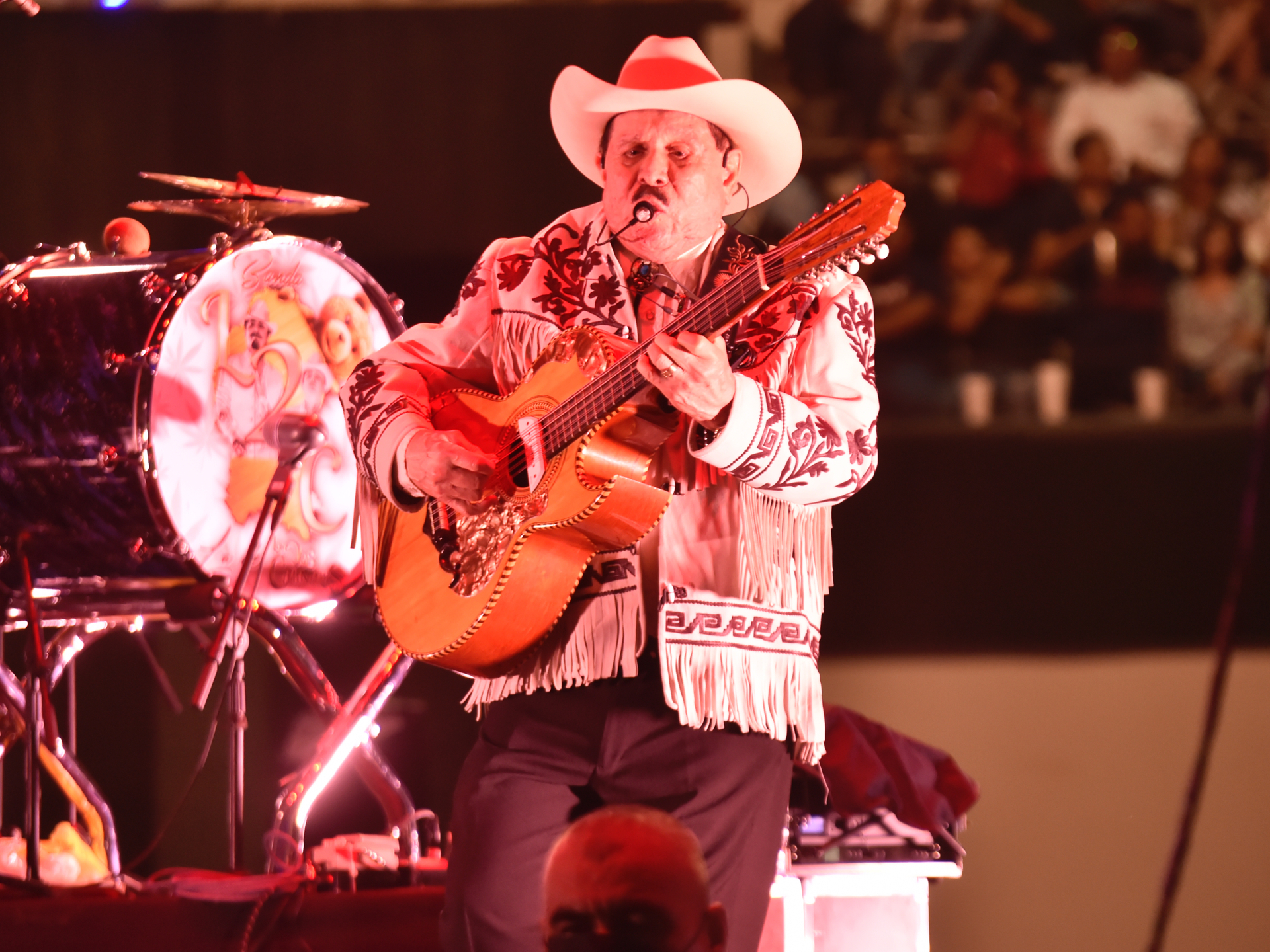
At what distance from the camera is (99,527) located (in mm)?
3447

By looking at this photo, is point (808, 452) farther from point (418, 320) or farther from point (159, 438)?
point (418, 320)

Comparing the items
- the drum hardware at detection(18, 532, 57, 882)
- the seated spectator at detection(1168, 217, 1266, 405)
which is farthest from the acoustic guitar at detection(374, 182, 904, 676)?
the seated spectator at detection(1168, 217, 1266, 405)

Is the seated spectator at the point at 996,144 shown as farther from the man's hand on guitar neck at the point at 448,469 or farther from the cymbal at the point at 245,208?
the man's hand on guitar neck at the point at 448,469

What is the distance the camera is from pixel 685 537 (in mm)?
2244

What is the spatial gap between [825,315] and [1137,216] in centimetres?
319

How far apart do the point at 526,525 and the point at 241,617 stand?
1307mm

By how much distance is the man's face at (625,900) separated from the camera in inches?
61.7

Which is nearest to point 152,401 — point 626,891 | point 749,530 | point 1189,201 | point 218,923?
point 218,923

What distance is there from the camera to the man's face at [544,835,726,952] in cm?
157

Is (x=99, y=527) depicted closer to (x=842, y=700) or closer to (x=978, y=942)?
(x=842, y=700)

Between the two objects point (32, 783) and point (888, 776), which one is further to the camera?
point (32, 783)

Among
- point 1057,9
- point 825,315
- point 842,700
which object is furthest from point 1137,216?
point 825,315

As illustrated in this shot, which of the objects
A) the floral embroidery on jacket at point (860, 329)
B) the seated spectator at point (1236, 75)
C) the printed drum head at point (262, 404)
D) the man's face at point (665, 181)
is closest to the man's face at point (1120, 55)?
the seated spectator at point (1236, 75)

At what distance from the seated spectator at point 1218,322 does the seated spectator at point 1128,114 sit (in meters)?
0.34
